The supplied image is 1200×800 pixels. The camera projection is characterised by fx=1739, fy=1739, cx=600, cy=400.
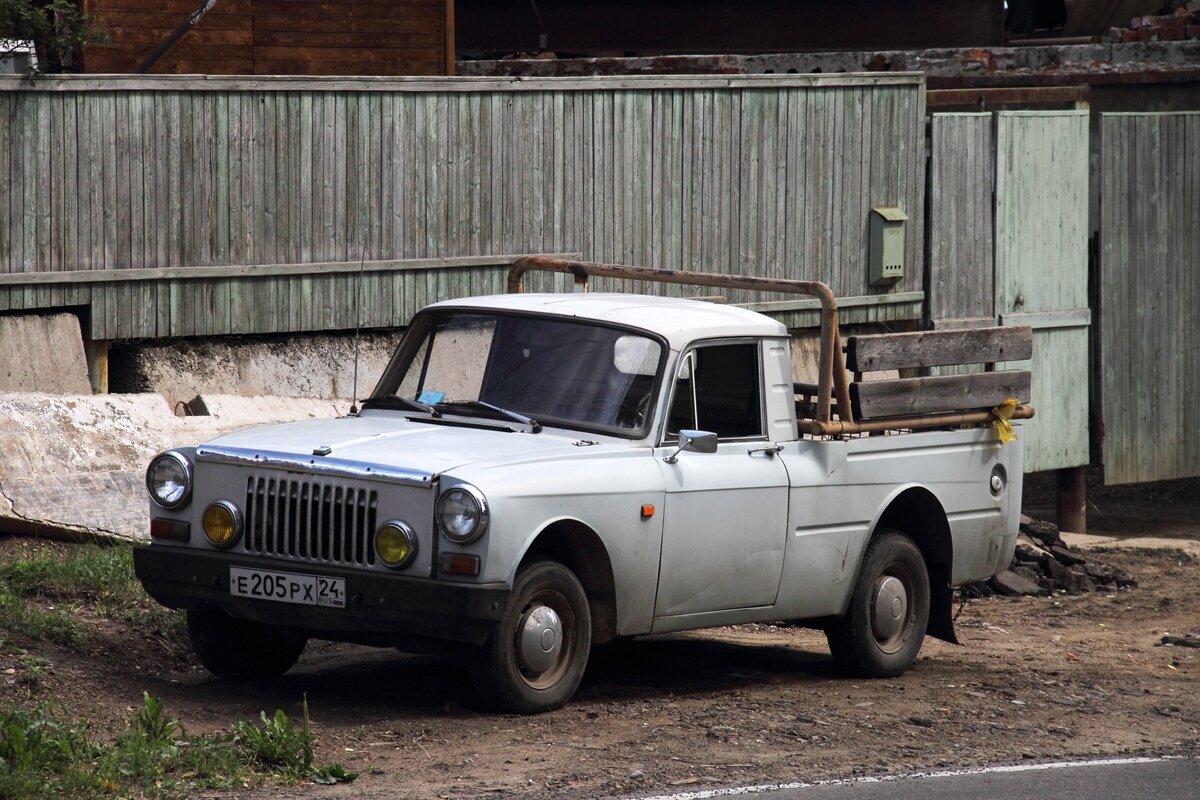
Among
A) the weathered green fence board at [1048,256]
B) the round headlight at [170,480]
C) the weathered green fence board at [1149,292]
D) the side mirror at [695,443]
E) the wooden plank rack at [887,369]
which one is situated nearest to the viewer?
the round headlight at [170,480]

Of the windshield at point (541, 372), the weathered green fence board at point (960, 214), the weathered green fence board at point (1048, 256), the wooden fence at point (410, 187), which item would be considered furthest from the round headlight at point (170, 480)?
the weathered green fence board at point (1048, 256)

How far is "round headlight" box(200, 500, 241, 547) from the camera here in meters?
6.90

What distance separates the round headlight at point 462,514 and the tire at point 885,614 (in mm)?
2519

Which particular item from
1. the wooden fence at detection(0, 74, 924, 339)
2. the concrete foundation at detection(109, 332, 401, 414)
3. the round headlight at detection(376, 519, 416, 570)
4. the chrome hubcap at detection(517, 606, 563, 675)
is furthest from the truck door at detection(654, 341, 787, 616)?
the wooden fence at detection(0, 74, 924, 339)

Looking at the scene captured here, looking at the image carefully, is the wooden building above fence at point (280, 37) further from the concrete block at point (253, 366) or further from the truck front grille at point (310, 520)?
A: the truck front grille at point (310, 520)

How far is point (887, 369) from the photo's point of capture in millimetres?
8367

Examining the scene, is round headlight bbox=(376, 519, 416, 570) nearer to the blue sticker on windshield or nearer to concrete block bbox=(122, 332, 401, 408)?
the blue sticker on windshield

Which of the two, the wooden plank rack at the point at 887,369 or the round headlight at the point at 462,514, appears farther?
the wooden plank rack at the point at 887,369

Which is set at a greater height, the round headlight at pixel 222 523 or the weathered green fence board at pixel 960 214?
the weathered green fence board at pixel 960 214

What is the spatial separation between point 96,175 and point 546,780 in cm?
579

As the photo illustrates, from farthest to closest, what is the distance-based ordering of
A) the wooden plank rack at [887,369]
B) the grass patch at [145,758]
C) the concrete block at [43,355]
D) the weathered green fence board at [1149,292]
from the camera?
1. the weathered green fence board at [1149,292]
2. the concrete block at [43,355]
3. the wooden plank rack at [887,369]
4. the grass patch at [145,758]

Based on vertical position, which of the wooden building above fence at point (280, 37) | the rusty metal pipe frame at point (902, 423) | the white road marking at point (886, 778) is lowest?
the white road marking at point (886, 778)

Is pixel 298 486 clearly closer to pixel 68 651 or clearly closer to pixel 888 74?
pixel 68 651

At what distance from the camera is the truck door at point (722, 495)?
289 inches
